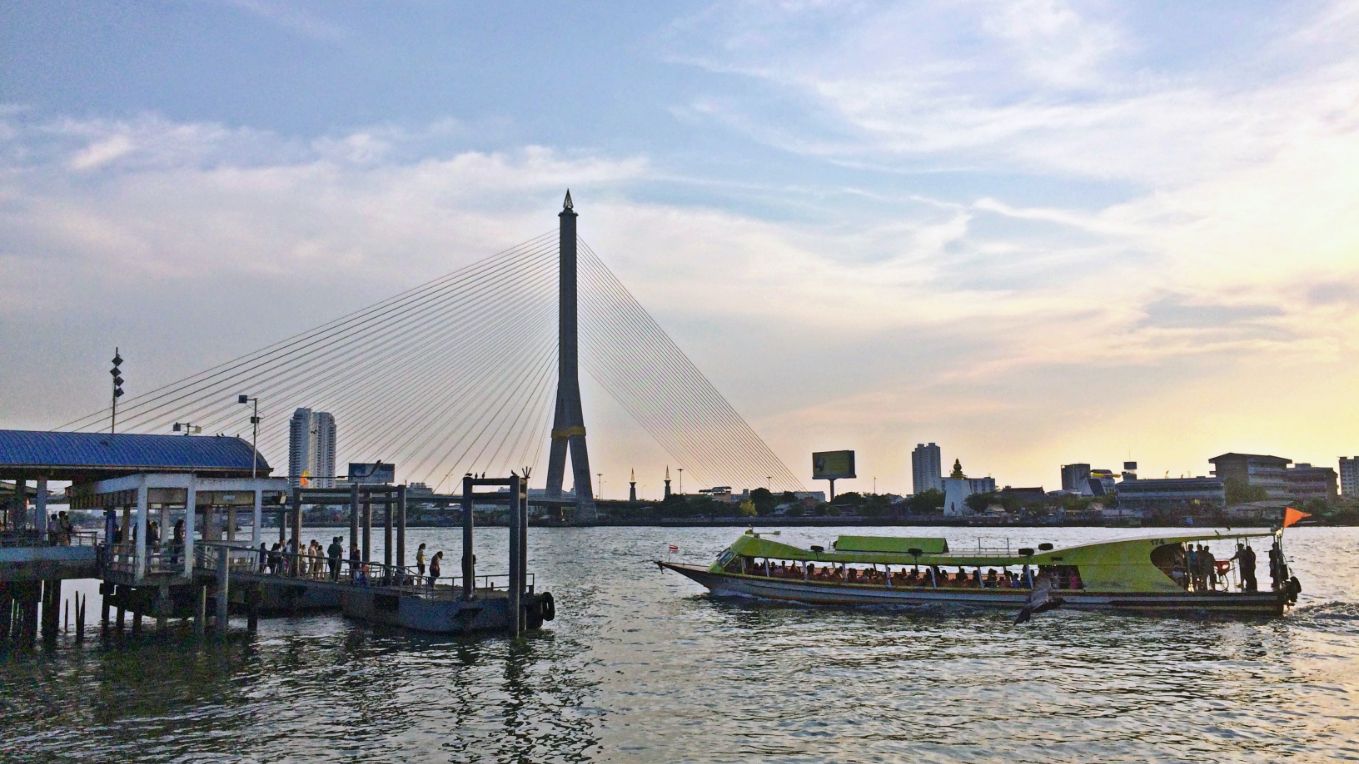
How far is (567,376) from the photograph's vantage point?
122 metres

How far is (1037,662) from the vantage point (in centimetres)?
3309

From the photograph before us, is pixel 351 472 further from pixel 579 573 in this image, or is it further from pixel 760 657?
pixel 579 573

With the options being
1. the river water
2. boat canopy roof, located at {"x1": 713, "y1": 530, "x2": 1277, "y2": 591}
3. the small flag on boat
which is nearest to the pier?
the river water

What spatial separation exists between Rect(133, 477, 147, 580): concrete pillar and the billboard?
9894 millimetres

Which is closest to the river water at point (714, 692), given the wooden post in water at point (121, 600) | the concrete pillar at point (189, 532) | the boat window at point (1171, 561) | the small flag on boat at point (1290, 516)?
the concrete pillar at point (189, 532)

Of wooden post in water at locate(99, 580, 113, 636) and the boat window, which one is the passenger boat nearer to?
the boat window

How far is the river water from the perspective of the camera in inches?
907

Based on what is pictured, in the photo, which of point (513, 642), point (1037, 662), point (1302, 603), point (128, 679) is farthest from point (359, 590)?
point (1302, 603)

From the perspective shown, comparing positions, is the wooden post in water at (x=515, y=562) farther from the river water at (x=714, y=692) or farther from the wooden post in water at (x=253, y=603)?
the wooden post in water at (x=253, y=603)

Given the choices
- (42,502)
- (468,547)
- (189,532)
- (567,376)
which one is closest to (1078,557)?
(468,547)

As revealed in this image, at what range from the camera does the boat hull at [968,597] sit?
143 feet

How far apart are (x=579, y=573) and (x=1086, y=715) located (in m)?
53.8

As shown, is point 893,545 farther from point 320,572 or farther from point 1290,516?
point 320,572

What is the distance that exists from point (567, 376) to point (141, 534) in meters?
85.5
